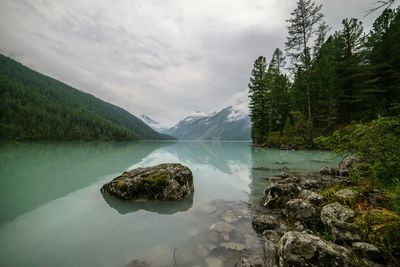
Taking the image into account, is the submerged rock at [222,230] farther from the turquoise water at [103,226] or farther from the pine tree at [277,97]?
the pine tree at [277,97]

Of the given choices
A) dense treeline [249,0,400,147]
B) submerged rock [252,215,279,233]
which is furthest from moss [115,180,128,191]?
dense treeline [249,0,400,147]

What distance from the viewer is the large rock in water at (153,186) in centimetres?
912

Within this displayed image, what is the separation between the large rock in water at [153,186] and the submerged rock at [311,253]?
606 centimetres

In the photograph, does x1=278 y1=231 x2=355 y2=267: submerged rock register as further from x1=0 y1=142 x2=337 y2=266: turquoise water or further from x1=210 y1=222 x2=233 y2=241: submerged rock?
→ x1=210 y1=222 x2=233 y2=241: submerged rock

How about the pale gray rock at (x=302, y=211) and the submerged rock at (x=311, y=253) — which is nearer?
the submerged rock at (x=311, y=253)

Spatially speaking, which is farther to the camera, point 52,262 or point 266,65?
point 266,65

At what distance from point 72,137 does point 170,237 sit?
128 meters

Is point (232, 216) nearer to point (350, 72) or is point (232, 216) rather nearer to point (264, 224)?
point (264, 224)

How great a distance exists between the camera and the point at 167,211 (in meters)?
7.62

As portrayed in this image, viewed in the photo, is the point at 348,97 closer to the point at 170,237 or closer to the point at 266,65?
the point at 266,65

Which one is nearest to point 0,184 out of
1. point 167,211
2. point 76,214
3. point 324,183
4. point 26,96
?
point 76,214

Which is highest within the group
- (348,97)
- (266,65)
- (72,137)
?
(266,65)

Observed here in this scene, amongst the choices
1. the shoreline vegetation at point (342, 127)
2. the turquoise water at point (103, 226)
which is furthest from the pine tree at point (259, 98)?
the turquoise water at point (103, 226)

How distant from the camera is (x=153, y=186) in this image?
30.5ft
